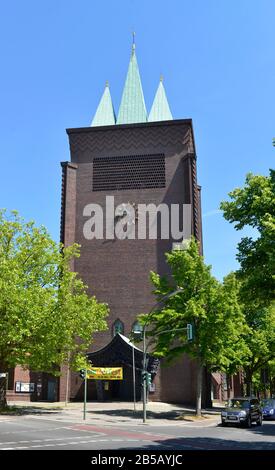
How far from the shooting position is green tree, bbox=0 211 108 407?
32.9m

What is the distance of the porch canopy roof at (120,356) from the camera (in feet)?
155

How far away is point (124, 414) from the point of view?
37750mm

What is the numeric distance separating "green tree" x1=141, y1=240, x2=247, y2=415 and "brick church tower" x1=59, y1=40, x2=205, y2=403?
1275 centimetres

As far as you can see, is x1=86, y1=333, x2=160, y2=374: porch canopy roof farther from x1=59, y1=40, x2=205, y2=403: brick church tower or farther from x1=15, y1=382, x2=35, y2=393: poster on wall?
x1=15, y1=382, x2=35, y2=393: poster on wall

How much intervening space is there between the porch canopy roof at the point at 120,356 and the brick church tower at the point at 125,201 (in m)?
0.14

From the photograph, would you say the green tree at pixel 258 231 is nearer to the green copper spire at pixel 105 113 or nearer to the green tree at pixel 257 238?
the green tree at pixel 257 238

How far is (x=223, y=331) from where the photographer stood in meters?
35.2

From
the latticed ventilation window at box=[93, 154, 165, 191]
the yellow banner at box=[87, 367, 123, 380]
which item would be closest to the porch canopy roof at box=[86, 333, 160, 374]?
the yellow banner at box=[87, 367, 123, 380]

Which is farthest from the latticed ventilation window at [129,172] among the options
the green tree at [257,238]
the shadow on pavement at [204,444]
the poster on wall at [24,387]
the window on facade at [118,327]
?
the shadow on pavement at [204,444]

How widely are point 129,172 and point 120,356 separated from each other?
19628mm

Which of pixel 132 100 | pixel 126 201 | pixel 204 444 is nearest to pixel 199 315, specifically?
pixel 204 444

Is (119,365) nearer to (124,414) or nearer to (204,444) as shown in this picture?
(124,414)

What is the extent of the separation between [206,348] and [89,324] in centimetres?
851

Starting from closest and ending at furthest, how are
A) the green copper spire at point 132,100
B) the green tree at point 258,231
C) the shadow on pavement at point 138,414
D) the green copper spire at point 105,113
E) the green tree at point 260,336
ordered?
the green tree at point 258,231, the shadow on pavement at point 138,414, the green tree at point 260,336, the green copper spire at point 132,100, the green copper spire at point 105,113
